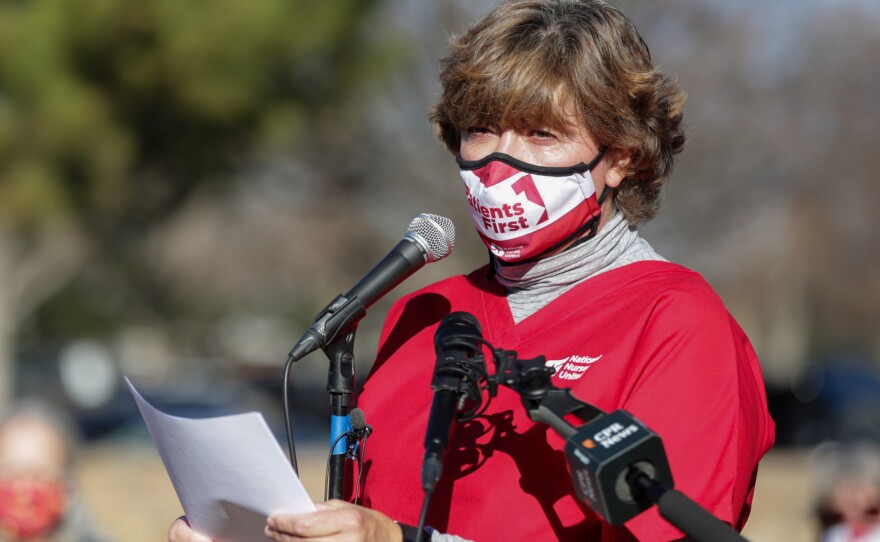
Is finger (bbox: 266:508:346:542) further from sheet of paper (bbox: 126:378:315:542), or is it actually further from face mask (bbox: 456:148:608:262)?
face mask (bbox: 456:148:608:262)

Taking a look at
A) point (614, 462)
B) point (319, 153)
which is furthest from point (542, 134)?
point (319, 153)

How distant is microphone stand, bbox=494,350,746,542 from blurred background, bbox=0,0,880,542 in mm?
7765

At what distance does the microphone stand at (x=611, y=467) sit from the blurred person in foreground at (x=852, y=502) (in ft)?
13.7

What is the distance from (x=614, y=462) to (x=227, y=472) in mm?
730

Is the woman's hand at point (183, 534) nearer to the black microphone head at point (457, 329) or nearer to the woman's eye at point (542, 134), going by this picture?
the black microphone head at point (457, 329)

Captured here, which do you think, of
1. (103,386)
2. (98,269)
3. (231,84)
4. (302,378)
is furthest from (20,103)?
(98,269)

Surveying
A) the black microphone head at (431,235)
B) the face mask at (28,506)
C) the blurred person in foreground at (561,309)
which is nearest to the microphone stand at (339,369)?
the blurred person in foreground at (561,309)

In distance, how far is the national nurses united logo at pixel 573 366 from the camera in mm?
2379

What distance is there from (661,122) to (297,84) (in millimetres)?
14581

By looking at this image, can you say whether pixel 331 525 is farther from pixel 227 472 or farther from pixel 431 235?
pixel 431 235

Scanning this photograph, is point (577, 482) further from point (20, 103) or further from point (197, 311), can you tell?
point (197, 311)

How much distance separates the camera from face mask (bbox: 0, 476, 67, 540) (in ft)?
12.9

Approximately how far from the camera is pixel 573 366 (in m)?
2.40

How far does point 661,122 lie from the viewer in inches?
108
